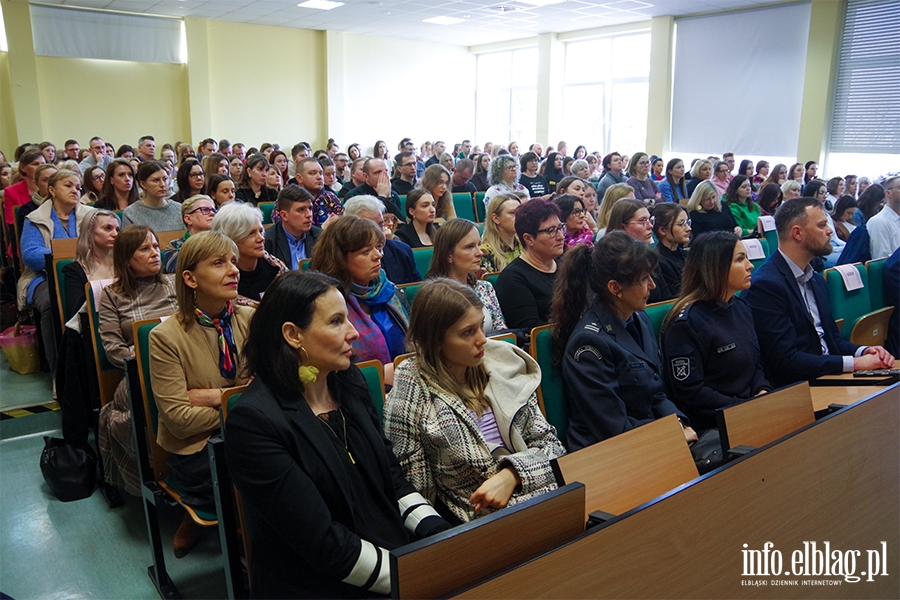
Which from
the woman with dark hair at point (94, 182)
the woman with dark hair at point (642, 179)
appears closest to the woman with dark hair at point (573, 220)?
the woman with dark hair at point (94, 182)

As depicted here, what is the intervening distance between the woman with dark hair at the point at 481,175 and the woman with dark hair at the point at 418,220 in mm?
2825

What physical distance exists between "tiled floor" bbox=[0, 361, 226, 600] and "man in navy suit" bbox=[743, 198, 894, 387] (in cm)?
237

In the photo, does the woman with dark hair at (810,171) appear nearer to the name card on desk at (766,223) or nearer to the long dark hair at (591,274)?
the name card on desk at (766,223)

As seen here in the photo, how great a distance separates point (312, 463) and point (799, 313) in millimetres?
2374

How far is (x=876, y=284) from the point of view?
389 centimetres

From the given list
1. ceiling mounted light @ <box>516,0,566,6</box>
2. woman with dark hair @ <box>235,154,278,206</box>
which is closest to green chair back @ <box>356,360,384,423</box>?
woman with dark hair @ <box>235,154,278,206</box>

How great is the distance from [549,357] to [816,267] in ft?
11.8

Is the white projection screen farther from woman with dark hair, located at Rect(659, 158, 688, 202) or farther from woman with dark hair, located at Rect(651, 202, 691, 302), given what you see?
woman with dark hair, located at Rect(651, 202, 691, 302)

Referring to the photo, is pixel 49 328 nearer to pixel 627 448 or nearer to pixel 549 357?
pixel 549 357

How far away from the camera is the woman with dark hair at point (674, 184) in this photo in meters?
7.81

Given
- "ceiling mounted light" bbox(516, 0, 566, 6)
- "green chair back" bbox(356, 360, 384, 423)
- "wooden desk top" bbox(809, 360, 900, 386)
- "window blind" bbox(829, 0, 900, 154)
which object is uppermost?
"ceiling mounted light" bbox(516, 0, 566, 6)

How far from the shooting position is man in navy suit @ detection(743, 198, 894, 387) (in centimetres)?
286

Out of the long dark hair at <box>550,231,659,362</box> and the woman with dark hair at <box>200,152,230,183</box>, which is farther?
the woman with dark hair at <box>200,152,230,183</box>

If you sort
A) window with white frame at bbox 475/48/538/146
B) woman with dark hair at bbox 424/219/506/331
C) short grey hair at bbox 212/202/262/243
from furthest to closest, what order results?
window with white frame at bbox 475/48/538/146 → short grey hair at bbox 212/202/262/243 → woman with dark hair at bbox 424/219/506/331
